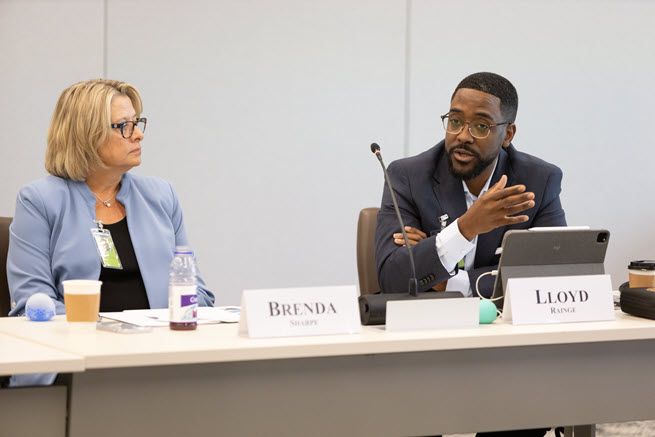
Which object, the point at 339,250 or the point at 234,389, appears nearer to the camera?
the point at 234,389

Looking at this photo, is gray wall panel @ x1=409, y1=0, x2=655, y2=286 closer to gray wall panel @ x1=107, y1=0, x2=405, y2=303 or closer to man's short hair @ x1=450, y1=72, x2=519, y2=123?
gray wall panel @ x1=107, y1=0, x2=405, y2=303

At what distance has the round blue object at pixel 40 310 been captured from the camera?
2166mm

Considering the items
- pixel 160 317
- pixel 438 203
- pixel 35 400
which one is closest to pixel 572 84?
pixel 438 203

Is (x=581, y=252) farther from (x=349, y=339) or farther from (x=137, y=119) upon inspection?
(x=137, y=119)

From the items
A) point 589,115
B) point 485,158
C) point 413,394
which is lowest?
point 413,394

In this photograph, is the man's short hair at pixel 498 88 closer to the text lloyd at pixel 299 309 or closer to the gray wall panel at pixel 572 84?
the text lloyd at pixel 299 309

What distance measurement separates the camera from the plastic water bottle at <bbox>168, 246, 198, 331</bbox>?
1.98 m

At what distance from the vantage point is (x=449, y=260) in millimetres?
2584

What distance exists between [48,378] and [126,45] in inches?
102

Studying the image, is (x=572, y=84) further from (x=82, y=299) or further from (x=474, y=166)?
(x=82, y=299)

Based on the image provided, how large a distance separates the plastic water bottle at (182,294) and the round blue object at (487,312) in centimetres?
64

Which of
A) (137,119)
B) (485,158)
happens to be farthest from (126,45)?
(485,158)

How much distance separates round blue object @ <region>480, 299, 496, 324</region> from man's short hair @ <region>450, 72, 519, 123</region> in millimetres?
884

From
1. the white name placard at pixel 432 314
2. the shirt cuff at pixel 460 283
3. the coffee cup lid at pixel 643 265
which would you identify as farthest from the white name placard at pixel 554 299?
the shirt cuff at pixel 460 283
